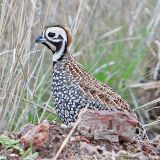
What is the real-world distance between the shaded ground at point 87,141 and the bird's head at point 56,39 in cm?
106

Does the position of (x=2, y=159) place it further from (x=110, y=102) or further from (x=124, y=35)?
(x=124, y=35)

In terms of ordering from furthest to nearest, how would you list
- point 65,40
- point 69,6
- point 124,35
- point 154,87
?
point 124,35, point 69,6, point 154,87, point 65,40

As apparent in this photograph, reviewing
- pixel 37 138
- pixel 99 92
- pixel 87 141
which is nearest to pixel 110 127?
pixel 87 141

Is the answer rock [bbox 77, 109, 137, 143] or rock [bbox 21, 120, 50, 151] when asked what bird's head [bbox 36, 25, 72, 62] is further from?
rock [bbox 21, 120, 50, 151]

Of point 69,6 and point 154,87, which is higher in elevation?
point 69,6

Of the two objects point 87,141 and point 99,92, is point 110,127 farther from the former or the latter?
point 99,92

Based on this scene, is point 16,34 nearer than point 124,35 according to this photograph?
Yes

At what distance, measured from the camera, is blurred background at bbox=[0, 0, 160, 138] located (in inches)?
207

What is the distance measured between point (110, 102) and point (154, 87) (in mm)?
2621

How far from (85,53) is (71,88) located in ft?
11.2

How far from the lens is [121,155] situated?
3869 mm

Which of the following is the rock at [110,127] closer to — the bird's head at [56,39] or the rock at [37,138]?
the rock at [37,138]

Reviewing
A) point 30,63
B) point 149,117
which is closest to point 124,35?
point 149,117

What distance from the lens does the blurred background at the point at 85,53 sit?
527cm
